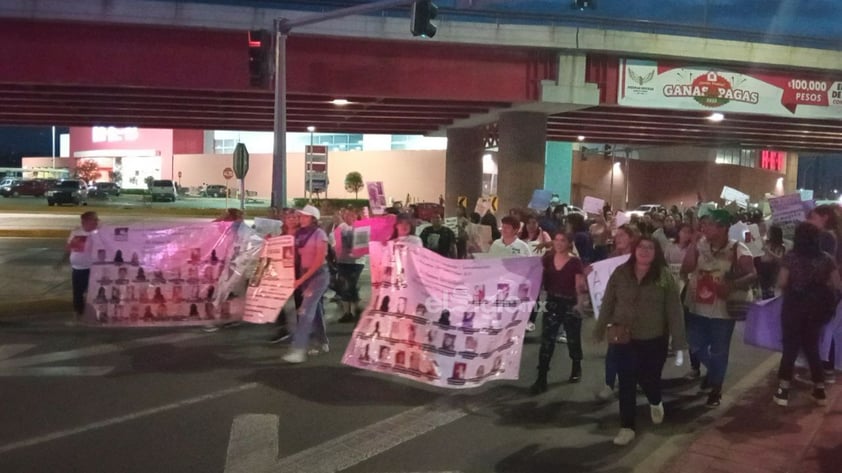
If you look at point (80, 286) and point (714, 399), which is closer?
point (714, 399)

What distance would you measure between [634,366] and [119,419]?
13.7 ft

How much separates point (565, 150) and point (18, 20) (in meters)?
39.2

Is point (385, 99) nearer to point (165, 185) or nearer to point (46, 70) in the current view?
point (46, 70)

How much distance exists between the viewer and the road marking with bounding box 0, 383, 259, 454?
19.6 ft

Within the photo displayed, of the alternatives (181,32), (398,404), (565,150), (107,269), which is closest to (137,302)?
(107,269)

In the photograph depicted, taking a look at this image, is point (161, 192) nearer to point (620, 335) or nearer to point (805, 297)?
point (805, 297)

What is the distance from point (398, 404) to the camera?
286 inches

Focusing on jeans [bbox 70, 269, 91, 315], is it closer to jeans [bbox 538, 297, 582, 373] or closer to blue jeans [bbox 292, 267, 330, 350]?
blue jeans [bbox 292, 267, 330, 350]

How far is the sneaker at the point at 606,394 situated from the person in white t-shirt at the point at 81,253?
6609mm

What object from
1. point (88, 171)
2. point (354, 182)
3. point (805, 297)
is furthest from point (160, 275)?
point (88, 171)

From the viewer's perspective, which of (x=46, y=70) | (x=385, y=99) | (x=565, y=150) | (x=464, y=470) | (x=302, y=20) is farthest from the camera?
(x=565, y=150)

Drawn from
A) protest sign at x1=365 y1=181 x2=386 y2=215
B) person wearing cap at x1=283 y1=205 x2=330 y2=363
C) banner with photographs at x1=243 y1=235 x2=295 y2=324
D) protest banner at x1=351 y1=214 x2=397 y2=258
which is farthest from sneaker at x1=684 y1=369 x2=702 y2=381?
protest sign at x1=365 y1=181 x2=386 y2=215

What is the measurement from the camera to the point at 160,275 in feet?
33.9

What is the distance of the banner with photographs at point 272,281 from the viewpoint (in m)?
9.21
